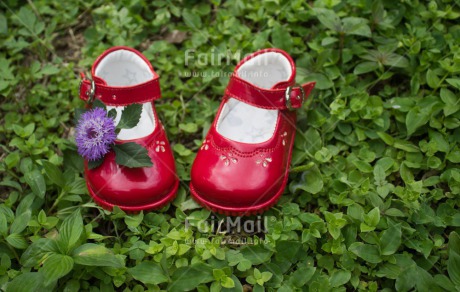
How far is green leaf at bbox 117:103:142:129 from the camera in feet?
6.66

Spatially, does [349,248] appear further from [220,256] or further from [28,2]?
[28,2]

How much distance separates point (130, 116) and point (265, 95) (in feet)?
2.05

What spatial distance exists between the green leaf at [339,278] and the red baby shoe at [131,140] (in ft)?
2.66

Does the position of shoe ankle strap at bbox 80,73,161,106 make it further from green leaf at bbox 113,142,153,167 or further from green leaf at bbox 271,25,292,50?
green leaf at bbox 271,25,292,50

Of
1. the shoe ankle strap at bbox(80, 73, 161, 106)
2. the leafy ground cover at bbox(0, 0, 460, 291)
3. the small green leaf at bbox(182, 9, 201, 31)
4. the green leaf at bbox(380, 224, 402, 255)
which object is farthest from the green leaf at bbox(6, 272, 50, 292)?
the small green leaf at bbox(182, 9, 201, 31)

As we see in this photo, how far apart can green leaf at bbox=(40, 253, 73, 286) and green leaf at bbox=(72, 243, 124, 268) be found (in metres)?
0.04

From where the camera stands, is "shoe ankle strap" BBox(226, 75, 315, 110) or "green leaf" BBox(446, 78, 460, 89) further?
"green leaf" BBox(446, 78, 460, 89)

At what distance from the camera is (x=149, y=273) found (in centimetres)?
185

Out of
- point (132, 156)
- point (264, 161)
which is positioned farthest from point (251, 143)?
point (132, 156)

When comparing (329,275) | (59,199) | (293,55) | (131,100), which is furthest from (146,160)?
(293,55)

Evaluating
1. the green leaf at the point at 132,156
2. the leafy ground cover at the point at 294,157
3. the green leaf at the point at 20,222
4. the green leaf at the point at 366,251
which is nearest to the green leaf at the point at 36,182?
the leafy ground cover at the point at 294,157

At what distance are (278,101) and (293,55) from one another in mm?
634

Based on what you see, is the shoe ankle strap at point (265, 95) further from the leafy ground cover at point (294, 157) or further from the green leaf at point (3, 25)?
the green leaf at point (3, 25)

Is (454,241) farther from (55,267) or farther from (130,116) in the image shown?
(55,267)
